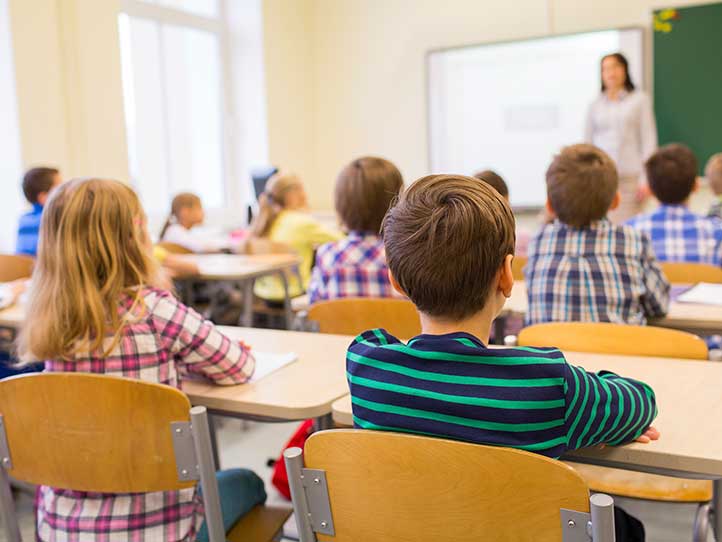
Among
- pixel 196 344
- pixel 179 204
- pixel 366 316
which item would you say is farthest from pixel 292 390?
pixel 179 204

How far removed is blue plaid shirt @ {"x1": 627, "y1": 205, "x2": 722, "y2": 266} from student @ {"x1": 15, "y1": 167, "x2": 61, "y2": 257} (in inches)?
107

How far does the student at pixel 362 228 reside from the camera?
8.01 feet

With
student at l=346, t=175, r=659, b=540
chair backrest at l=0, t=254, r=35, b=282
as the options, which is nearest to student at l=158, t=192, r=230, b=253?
chair backrest at l=0, t=254, r=35, b=282

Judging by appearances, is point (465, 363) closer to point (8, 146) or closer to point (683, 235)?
point (683, 235)

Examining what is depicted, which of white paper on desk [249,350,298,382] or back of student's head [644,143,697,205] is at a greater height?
back of student's head [644,143,697,205]

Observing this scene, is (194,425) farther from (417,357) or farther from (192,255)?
(192,255)

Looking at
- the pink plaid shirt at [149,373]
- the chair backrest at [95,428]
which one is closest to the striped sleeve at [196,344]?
the pink plaid shirt at [149,373]

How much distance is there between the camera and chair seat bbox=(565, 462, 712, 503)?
170 cm

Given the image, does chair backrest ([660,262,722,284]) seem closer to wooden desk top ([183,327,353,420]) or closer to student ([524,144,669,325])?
student ([524,144,669,325])

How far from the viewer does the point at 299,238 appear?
4.36m

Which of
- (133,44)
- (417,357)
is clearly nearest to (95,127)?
(133,44)

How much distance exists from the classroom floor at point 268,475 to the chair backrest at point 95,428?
1261mm

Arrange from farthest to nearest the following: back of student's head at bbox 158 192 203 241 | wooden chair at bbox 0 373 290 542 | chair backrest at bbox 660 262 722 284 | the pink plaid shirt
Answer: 1. back of student's head at bbox 158 192 203 241
2. chair backrest at bbox 660 262 722 284
3. the pink plaid shirt
4. wooden chair at bbox 0 373 290 542

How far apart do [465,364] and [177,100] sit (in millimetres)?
5319
